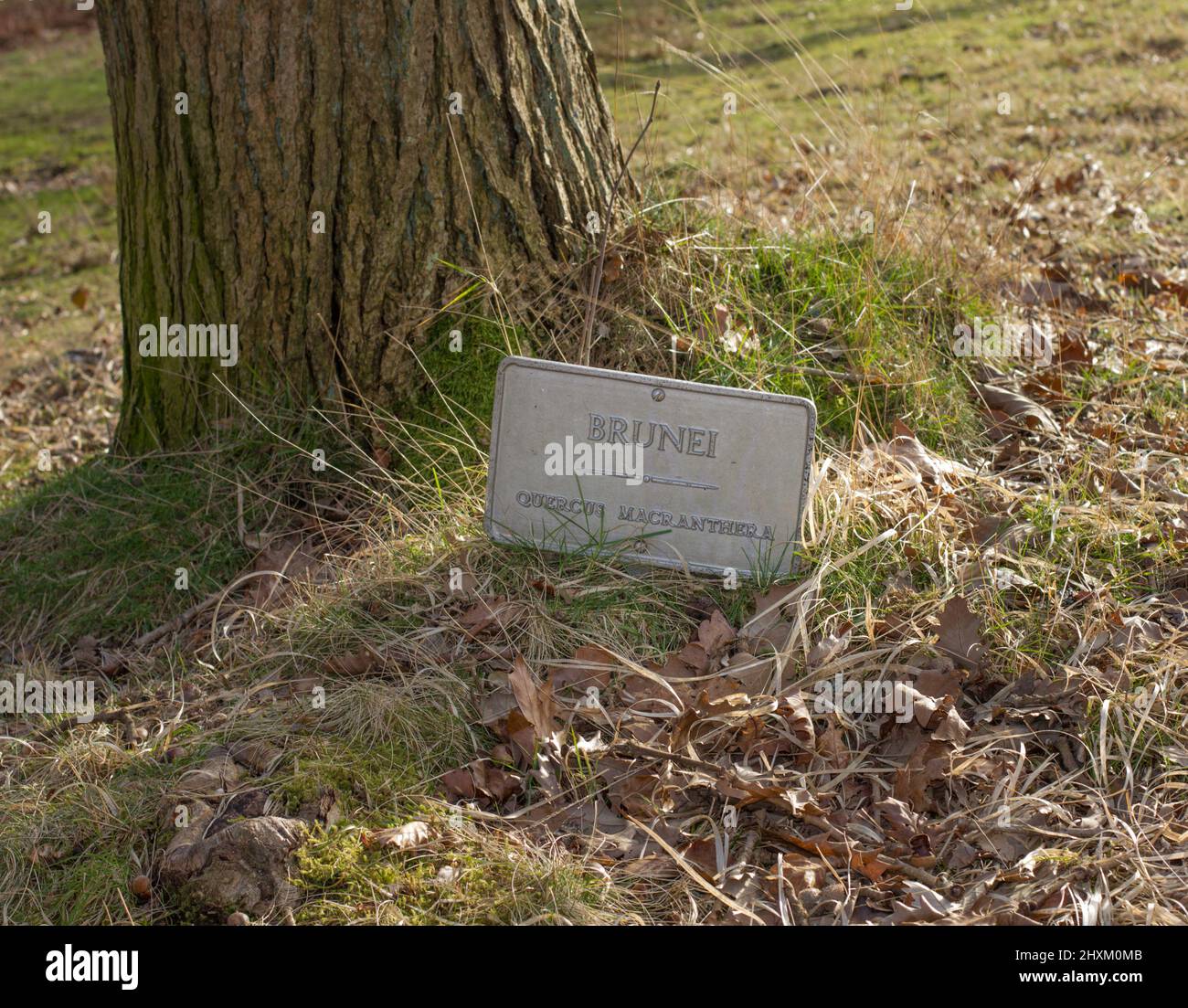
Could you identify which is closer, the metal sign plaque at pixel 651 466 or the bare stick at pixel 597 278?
the metal sign plaque at pixel 651 466

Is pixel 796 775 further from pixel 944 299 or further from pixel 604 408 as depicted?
pixel 944 299

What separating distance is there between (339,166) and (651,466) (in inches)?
57.6

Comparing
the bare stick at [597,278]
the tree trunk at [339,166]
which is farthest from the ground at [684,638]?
the tree trunk at [339,166]

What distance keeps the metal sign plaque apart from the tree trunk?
70cm

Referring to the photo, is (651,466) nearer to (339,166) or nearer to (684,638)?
(684,638)

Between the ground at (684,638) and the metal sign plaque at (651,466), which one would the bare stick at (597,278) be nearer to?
the ground at (684,638)

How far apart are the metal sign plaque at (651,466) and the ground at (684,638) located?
0.33ft

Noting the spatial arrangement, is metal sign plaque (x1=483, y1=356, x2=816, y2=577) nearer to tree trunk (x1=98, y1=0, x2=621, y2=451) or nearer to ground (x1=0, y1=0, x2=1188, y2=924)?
ground (x1=0, y1=0, x2=1188, y2=924)

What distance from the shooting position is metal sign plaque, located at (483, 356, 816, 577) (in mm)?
3150

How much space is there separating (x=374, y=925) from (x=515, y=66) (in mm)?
2684

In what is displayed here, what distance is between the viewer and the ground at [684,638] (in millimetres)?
2439

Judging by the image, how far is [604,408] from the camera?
3.19 metres

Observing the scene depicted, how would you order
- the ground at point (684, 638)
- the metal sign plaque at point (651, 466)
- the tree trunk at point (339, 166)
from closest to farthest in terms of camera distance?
the ground at point (684, 638) → the metal sign plaque at point (651, 466) → the tree trunk at point (339, 166)

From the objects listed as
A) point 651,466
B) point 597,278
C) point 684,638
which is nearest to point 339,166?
point 597,278
